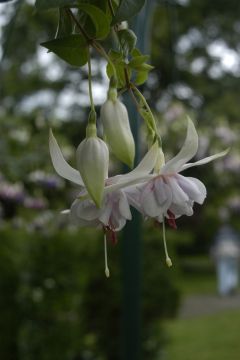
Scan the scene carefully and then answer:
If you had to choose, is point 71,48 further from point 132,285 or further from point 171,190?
point 132,285

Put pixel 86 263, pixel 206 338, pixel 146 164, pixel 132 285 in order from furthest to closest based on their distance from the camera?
pixel 206 338
pixel 86 263
pixel 132 285
pixel 146 164

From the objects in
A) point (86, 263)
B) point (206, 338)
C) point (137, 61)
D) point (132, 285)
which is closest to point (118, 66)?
point (137, 61)

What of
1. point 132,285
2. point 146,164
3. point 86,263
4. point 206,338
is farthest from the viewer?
point 206,338

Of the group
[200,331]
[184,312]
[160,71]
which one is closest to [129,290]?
[200,331]

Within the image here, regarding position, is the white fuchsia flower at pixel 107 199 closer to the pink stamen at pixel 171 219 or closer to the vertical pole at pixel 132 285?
the pink stamen at pixel 171 219

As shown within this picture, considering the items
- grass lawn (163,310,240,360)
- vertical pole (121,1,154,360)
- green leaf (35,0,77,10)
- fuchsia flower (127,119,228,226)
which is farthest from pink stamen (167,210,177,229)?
grass lawn (163,310,240,360)
